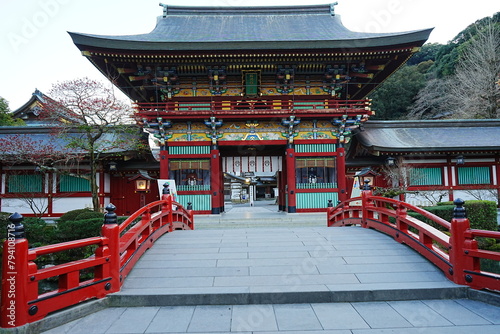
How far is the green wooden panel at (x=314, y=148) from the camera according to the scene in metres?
15.2

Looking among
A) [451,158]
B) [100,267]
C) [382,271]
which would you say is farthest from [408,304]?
[451,158]

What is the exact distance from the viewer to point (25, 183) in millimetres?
16375

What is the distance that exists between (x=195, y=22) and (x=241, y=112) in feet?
31.5

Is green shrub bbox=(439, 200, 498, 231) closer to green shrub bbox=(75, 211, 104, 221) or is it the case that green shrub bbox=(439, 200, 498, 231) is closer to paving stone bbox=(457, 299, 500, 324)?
paving stone bbox=(457, 299, 500, 324)

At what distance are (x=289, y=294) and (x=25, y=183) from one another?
16839 mm

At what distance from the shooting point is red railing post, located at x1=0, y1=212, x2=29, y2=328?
368cm

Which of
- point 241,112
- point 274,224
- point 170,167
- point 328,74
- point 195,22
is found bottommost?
point 274,224

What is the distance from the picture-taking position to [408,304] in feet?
15.5

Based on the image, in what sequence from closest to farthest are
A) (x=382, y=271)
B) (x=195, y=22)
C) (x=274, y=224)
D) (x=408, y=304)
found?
(x=408, y=304), (x=382, y=271), (x=274, y=224), (x=195, y=22)

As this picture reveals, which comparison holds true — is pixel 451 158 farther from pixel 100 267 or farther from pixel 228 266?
pixel 100 267

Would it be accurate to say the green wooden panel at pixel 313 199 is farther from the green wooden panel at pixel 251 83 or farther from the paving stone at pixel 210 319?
the paving stone at pixel 210 319

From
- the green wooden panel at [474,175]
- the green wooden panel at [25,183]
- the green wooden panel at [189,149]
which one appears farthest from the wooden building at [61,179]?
the green wooden panel at [474,175]

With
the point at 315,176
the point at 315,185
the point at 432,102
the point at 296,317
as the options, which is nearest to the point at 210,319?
the point at 296,317

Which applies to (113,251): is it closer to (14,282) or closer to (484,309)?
(14,282)
